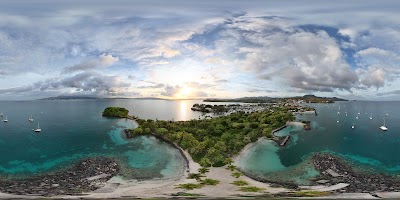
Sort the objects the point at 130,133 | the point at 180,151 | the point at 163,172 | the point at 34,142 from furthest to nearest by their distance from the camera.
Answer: the point at 130,133 → the point at 34,142 → the point at 180,151 → the point at 163,172

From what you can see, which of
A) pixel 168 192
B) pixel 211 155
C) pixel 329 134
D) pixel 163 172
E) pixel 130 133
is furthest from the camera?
pixel 329 134

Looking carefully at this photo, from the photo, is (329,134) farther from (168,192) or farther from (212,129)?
(168,192)

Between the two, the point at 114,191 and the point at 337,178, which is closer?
the point at 114,191

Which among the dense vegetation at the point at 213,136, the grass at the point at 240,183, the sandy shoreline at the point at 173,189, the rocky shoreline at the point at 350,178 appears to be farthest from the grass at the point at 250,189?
the dense vegetation at the point at 213,136

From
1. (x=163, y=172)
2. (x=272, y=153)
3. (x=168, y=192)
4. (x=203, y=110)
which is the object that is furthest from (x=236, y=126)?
(x=203, y=110)

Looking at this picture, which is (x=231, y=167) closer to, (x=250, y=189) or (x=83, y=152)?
(x=250, y=189)

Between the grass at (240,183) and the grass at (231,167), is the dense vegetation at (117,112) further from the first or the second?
the grass at (240,183)
